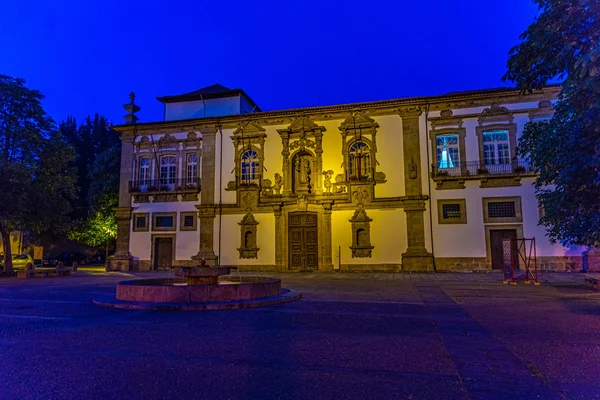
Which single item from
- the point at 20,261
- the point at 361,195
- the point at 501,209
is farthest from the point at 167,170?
the point at 501,209

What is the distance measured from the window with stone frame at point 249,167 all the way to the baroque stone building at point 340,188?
2.8 inches

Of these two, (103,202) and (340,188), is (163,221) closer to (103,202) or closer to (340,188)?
(103,202)

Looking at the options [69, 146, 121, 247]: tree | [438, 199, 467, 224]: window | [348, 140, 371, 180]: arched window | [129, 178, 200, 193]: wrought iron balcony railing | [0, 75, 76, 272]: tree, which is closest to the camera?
[0, 75, 76, 272]: tree

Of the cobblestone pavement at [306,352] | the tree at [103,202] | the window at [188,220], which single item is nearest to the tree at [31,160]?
the window at [188,220]

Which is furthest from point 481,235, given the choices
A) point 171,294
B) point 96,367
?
point 96,367

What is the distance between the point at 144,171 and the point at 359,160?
15.2 metres

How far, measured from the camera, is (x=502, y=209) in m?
23.8

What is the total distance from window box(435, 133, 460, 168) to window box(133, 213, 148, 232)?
19.6 m

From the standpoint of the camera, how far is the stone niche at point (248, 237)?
26.7 m

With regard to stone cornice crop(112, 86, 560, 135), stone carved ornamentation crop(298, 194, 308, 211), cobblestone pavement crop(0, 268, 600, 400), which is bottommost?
cobblestone pavement crop(0, 268, 600, 400)

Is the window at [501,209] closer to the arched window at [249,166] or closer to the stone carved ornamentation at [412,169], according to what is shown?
the stone carved ornamentation at [412,169]

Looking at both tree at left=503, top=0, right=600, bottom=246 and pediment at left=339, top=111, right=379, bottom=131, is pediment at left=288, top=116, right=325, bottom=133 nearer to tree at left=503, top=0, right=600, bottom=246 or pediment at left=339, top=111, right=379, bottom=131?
pediment at left=339, top=111, right=379, bottom=131

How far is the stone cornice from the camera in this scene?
2411 cm

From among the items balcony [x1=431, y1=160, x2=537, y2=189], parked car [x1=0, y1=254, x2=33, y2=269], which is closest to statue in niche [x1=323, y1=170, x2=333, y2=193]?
balcony [x1=431, y1=160, x2=537, y2=189]
